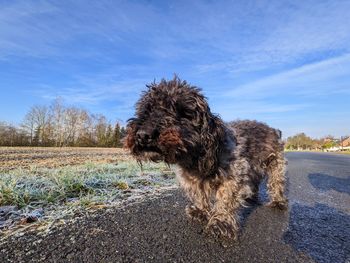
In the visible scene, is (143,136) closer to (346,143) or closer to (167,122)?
(167,122)

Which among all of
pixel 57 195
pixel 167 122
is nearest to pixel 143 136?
pixel 167 122

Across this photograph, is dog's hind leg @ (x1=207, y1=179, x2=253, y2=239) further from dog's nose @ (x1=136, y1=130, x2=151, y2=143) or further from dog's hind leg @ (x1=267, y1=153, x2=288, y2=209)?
dog's nose @ (x1=136, y1=130, x2=151, y2=143)

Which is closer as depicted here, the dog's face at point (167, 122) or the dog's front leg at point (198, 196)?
the dog's face at point (167, 122)

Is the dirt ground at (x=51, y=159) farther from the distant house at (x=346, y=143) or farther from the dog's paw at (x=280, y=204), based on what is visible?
the distant house at (x=346, y=143)

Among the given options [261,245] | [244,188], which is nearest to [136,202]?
[244,188]

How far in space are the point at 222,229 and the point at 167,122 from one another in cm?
149

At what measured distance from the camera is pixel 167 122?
3715 mm

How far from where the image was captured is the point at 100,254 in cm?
A: 312

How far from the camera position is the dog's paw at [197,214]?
459cm

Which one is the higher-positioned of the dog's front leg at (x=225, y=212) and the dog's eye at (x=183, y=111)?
the dog's eye at (x=183, y=111)

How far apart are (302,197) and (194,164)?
12.1ft

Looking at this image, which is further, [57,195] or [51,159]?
[51,159]

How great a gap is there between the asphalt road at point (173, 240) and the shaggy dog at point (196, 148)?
0.33 metres

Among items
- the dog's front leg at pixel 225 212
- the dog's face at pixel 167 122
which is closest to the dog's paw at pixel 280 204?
the dog's front leg at pixel 225 212
